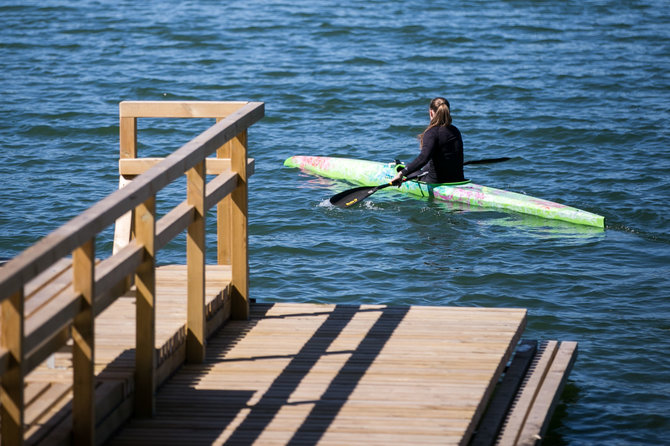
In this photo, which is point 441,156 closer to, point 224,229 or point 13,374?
point 224,229


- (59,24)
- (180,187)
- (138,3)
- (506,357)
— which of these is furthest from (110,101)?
(506,357)

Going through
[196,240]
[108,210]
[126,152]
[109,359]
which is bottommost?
[109,359]

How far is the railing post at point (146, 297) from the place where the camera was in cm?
455

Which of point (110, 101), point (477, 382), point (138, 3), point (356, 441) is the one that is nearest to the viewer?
point (356, 441)

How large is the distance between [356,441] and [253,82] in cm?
1348

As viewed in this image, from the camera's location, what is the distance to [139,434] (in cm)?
459

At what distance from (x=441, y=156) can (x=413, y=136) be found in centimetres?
355

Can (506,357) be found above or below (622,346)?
above

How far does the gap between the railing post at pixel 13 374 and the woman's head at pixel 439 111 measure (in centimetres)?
724

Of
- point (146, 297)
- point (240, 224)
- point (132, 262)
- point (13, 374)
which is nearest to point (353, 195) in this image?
point (240, 224)

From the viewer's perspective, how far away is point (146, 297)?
15.1 feet

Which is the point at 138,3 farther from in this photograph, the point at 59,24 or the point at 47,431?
the point at 47,431

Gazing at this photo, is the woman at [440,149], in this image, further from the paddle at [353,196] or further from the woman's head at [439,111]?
the paddle at [353,196]

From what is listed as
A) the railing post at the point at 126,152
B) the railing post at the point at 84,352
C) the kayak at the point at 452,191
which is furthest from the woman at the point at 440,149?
the railing post at the point at 84,352
